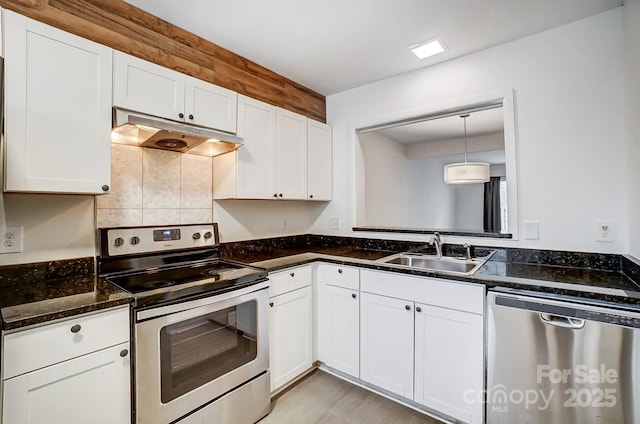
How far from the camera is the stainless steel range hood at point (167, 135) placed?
A: 1.49 metres

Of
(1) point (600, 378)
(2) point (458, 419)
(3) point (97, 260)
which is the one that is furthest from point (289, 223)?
(1) point (600, 378)

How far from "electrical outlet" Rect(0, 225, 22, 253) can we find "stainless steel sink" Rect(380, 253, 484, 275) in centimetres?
205

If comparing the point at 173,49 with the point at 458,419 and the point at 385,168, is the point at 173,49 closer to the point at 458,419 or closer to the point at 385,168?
the point at 385,168

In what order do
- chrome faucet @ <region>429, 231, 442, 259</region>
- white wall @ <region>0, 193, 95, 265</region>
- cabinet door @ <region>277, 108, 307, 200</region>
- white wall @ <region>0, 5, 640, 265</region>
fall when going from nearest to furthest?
white wall @ <region>0, 193, 95, 265</region>
white wall @ <region>0, 5, 640, 265</region>
chrome faucet @ <region>429, 231, 442, 259</region>
cabinet door @ <region>277, 108, 307, 200</region>

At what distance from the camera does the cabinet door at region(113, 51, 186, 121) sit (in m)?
1.51

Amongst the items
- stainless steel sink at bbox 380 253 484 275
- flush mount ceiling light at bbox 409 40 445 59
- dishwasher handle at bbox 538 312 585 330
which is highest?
flush mount ceiling light at bbox 409 40 445 59

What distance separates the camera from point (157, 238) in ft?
6.07

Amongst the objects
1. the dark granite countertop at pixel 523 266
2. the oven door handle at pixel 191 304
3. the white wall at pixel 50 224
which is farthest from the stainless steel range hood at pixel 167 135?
the oven door handle at pixel 191 304

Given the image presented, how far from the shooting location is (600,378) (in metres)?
1.24

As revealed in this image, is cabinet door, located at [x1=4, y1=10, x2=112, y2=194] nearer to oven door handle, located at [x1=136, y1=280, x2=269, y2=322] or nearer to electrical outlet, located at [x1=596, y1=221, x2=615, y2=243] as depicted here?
oven door handle, located at [x1=136, y1=280, x2=269, y2=322]

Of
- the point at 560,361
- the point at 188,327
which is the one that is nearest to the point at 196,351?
the point at 188,327

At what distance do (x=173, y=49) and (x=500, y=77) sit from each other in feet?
7.42

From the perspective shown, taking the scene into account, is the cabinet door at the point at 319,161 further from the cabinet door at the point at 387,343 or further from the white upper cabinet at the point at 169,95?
the cabinet door at the point at 387,343

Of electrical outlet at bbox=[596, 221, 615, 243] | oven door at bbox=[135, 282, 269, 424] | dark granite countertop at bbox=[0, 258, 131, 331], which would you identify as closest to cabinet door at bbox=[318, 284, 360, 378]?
oven door at bbox=[135, 282, 269, 424]
